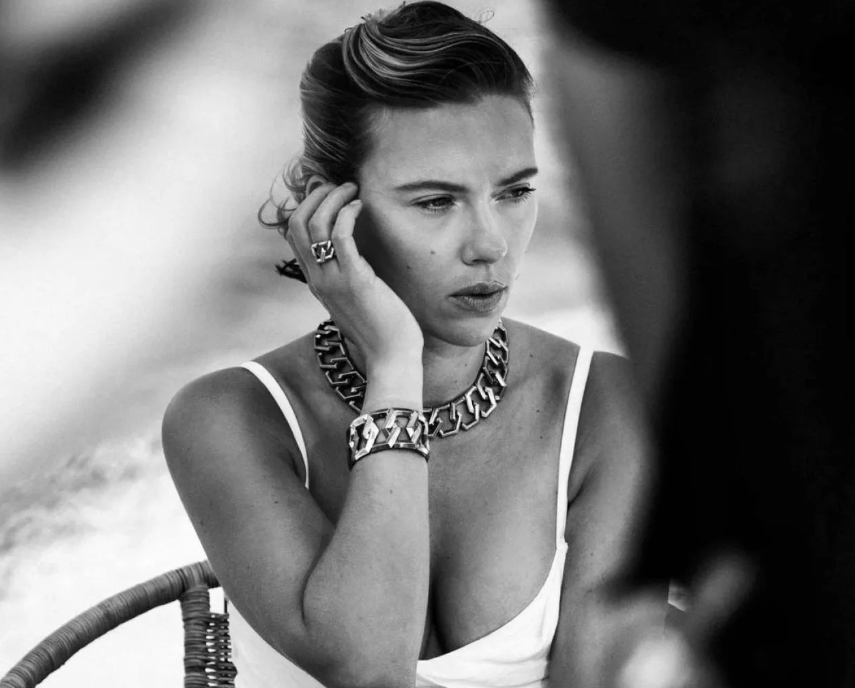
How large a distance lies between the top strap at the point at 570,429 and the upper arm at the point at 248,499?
18cm

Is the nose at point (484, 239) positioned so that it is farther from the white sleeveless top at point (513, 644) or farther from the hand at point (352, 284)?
the white sleeveless top at point (513, 644)

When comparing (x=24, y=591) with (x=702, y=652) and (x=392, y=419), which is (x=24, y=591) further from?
(x=702, y=652)

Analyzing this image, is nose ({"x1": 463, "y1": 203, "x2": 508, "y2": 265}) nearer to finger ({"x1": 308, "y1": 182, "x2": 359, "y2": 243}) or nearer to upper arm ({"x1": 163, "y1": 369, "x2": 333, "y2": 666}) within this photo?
finger ({"x1": 308, "y1": 182, "x2": 359, "y2": 243})

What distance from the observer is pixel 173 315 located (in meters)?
0.38

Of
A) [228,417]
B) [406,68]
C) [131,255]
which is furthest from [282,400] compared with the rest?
[131,255]

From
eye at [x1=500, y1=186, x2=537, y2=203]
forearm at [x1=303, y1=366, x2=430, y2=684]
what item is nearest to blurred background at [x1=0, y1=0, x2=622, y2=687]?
eye at [x1=500, y1=186, x2=537, y2=203]

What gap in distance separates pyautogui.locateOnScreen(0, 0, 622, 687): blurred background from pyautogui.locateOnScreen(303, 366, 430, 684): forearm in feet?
0.42

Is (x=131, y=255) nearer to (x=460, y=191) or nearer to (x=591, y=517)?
(x=460, y=191)

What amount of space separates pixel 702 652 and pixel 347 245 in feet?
1.74

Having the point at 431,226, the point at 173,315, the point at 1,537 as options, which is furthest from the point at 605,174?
the point at 1,537

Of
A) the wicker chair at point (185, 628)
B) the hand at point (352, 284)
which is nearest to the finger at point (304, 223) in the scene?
the hand at point (352, 284)

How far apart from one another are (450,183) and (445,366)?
16cm

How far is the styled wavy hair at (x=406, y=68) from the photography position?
24.0 inches

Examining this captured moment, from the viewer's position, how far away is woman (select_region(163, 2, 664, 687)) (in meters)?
0.62
